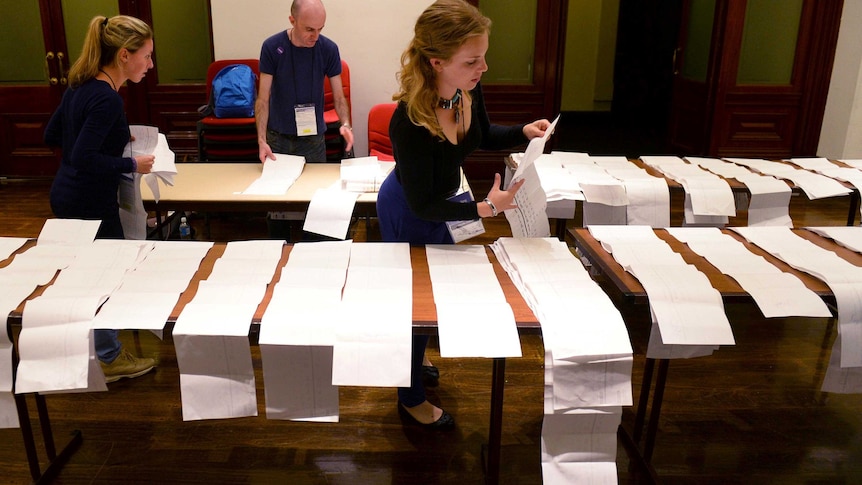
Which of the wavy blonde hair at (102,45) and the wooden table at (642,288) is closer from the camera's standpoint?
the wooden table at (642,288)

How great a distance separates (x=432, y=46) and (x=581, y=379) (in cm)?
94

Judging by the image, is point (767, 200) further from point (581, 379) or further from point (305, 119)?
point (305, 119)

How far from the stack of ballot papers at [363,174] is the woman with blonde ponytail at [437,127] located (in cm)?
59

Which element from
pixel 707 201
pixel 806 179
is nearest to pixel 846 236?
pixel 707 201

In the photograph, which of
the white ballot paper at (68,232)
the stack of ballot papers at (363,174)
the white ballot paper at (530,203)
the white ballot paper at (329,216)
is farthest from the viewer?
the stack of ballot papers at (363,174)

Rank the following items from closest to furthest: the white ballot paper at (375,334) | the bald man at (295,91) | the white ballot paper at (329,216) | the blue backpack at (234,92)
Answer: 1. the white ballot paper at (375,334)
2. the white ballot paper at (329,216)
3. the bald man at (295,91)
4. the blue backpack at (234,92)

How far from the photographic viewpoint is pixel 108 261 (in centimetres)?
179

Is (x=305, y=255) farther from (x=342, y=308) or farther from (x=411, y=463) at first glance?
(x=411, y=463)

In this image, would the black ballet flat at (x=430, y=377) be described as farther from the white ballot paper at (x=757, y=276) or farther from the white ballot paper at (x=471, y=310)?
the white ballot paper at (x=757, y=276)

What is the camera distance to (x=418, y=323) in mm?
1476

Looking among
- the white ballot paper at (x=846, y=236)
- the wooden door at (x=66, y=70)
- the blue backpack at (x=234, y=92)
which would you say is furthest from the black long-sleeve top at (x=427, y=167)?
the wooden door at (x=66, y=70)

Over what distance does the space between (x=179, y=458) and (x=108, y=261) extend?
75cm

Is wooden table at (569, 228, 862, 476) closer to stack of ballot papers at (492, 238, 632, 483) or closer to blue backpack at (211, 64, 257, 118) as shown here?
stack of ballot papers at (492, 238, 632, 483)

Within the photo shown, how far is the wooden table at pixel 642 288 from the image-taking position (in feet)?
5.29
